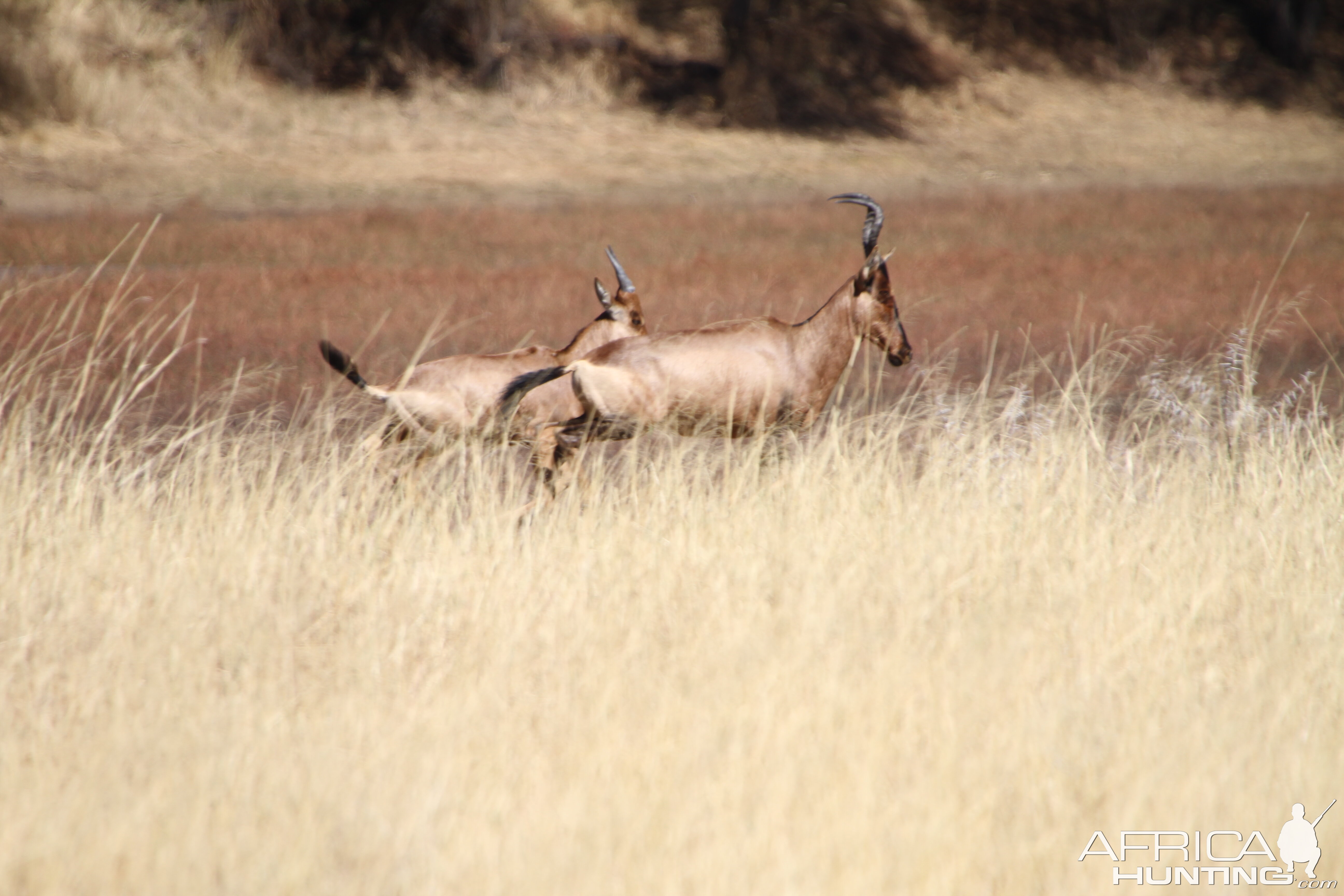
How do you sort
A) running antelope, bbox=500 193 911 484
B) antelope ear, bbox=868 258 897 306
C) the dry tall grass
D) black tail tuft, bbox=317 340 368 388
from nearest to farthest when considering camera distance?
the dry tall grass < black tail tuft, bbox=317 340 368 388 < running antelope, bbox=500 193 911 484 < antelope ear, bbox=868 258 897 306

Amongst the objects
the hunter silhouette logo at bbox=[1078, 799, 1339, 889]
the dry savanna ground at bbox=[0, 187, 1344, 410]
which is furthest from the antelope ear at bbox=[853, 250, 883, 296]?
the hunter silhouette logo at bbox=[1078, 799, 1339, 889]

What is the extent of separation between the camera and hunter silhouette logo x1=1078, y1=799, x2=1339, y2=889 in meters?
3.15

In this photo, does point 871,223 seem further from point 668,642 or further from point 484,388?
point 668,642

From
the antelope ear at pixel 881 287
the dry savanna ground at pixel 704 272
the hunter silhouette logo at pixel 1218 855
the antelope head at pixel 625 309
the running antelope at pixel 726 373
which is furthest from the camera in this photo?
the dry savanna ground at pixel 704 272

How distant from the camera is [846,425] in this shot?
236 inches

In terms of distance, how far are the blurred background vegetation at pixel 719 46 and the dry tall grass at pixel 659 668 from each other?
64.5 feet

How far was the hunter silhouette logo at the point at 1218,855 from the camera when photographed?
10.3 ft

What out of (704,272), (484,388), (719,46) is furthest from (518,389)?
(719,46)

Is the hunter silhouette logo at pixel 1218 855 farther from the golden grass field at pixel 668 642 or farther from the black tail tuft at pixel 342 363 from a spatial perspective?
the black tail tuft at pixel 342 363

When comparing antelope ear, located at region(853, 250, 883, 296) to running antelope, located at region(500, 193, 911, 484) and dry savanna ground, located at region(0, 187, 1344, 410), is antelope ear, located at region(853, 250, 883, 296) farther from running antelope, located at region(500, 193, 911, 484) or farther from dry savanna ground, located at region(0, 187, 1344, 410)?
dry savanna ground, located at region(0, 187, 1344, 410)

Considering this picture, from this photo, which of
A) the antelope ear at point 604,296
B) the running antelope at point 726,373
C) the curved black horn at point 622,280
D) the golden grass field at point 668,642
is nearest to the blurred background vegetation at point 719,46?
the golden grass field at point 668,642

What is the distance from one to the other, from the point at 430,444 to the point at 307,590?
1.63m

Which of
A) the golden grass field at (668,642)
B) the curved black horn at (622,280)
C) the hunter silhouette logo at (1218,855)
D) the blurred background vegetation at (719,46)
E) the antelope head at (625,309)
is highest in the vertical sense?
the blurred background vegetation at (719,46)

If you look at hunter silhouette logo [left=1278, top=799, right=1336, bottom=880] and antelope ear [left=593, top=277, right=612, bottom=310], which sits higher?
antelope ear [left=593, top=277, right=612, bottom=310]
